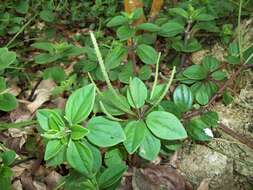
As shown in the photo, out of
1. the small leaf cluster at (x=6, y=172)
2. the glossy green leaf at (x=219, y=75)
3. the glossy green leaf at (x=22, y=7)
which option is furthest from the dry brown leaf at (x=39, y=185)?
the glossy green leaf at (x=22, y=7)

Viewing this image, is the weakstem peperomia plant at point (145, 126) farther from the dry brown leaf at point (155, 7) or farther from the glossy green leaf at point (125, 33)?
the dry brown leaf at point (155, 7)

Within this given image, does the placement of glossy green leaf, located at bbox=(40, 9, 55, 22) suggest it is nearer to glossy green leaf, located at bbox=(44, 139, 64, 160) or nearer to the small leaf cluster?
the small leaf cluster

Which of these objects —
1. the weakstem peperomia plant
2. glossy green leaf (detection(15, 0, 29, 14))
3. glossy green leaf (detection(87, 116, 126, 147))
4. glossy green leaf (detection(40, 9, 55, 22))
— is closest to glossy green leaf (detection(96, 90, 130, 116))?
the weakstem peperomia plant

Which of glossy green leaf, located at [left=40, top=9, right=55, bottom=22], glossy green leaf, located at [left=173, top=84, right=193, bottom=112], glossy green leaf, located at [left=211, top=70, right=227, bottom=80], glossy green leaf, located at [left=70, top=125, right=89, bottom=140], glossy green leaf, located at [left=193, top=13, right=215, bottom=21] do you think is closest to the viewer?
glossy green leaf, located at [left=70, top=125, right=89, bottom=140]

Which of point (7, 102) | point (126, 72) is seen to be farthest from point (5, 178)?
point (126, 72)

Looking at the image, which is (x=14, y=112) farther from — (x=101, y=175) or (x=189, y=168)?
(x=189, y=168)

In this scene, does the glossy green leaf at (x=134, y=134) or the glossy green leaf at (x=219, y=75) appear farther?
the glossy green leaf at (x=219, y=75)

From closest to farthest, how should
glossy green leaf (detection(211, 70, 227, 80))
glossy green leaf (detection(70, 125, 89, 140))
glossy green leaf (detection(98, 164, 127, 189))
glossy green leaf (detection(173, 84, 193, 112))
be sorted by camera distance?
glossy green leaf (detection(70, 125, 89, 140)) < glossy green leaf (detection(98, 164, 127, 189)) < glossy green leaf (detection(173, 84, 193, 112)) < glossy green leaf (detection(211, 70, 227, 80))
